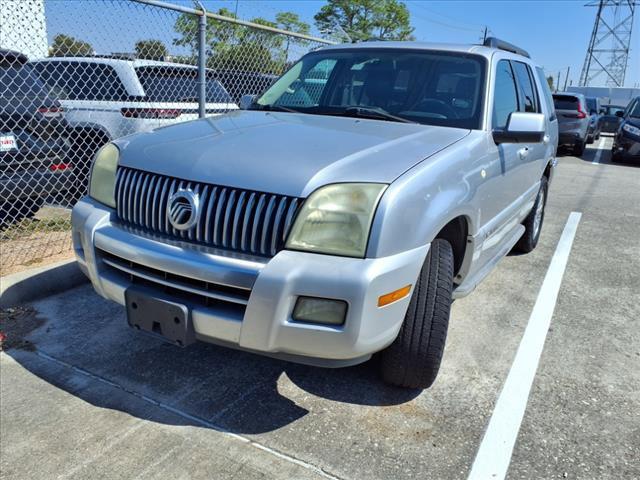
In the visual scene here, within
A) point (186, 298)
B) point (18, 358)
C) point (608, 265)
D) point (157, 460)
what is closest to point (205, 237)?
point (186, 298)

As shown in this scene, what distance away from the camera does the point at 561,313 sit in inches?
161

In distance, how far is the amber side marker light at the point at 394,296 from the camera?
7.57 feet

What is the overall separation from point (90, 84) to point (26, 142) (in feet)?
6.22

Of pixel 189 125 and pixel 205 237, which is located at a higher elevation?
Result: pixel 189 125

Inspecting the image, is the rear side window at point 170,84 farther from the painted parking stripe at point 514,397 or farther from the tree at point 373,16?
the tree at point 373,16

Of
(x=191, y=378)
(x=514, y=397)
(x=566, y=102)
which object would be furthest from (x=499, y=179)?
(x=566, y=102)

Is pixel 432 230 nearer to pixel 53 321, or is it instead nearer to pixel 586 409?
pixel 586 409

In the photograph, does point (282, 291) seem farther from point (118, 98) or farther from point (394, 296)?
point (118, 98)

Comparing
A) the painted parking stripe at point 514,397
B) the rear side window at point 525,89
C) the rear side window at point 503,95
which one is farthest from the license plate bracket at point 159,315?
the rear side window at point 525,89

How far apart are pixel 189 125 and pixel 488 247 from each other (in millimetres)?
2019

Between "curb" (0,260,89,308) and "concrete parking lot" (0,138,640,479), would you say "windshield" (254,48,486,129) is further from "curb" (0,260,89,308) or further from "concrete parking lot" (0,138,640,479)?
"curb" (0,260,89,308)

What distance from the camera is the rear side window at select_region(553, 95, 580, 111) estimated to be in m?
14.1

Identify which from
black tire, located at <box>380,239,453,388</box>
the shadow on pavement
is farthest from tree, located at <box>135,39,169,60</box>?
black tire, located at <box>380,239,453,388</box>

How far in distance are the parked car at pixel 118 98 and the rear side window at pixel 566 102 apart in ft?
34.9
